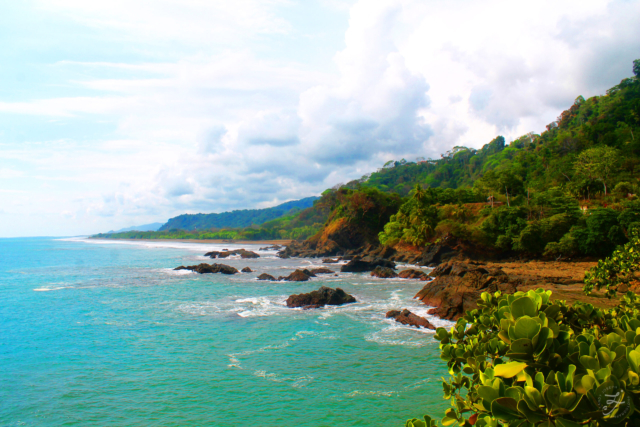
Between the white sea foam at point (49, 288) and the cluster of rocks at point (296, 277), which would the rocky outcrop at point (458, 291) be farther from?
the white sea foam at point (49, 288)

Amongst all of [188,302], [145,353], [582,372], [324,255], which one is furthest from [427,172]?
[582,372]

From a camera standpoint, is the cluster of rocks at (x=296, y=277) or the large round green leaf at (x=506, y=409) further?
the cluster of rocks at (x=296, y=277)

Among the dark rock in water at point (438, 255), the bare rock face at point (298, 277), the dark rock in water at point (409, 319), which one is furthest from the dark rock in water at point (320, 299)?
the dark rock in water at point (438, 255)

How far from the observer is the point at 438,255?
43531 millimetres

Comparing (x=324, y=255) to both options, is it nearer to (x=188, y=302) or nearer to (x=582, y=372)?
(x=188, y=302)

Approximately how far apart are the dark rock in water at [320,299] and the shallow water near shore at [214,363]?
0.85m

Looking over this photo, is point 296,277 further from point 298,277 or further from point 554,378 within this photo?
point 554,378

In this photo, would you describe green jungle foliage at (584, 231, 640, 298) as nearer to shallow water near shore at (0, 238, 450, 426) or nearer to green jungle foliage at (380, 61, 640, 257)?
shallow water near shore at (0, 238, 450, 426)

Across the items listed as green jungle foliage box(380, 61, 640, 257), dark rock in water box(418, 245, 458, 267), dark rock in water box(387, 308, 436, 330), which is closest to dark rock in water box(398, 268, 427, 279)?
dark rock in water box(418, 245, 458, 267)

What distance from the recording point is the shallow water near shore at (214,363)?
10.5m

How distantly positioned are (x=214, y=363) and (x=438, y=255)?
34.9 meters

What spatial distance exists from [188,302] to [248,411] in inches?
646

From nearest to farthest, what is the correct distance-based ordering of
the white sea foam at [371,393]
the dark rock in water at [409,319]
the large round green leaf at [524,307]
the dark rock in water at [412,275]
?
the large round green leaf at [524,307], the white sea foam at [371,393], the dark rock in water at [409,319], the dark rock in water at [412,275]

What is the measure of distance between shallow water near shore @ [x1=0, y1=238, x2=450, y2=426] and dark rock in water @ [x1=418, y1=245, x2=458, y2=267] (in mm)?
18138
